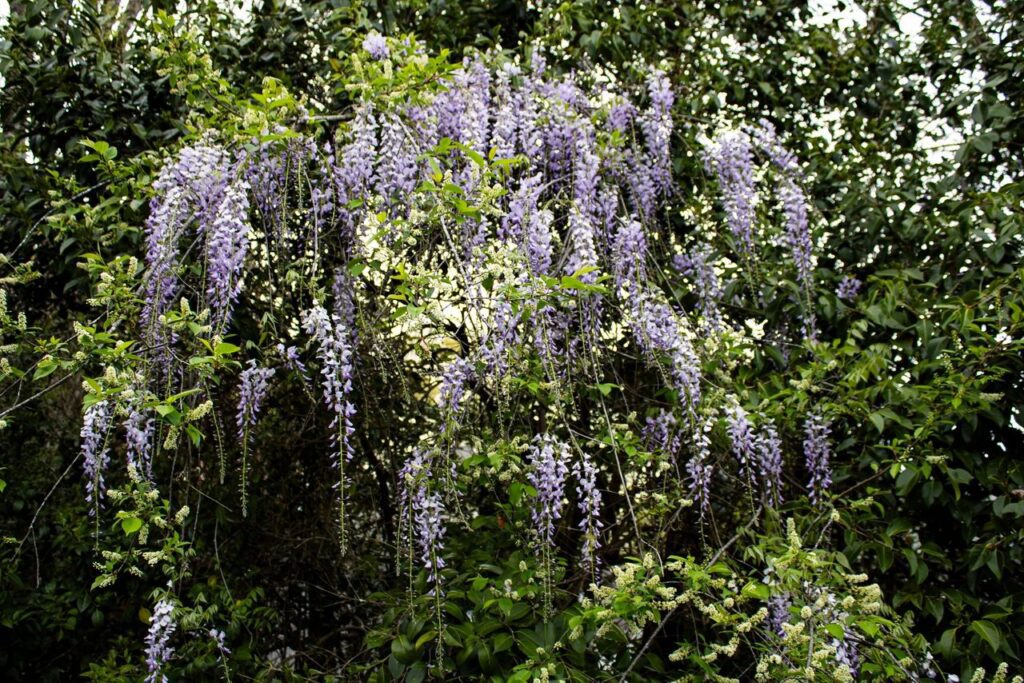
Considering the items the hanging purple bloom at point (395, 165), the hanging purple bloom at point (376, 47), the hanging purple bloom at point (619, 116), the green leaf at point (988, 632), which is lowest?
the green leaf at point (988, 632)

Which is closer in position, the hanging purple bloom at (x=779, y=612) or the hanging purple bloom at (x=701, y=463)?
the hanging purple bloom at (x=779, y=612)

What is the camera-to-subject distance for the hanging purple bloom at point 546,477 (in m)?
2.29

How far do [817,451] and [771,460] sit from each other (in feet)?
0.55

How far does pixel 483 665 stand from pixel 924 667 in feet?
3.83

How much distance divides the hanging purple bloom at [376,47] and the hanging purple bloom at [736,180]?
125 centimetres

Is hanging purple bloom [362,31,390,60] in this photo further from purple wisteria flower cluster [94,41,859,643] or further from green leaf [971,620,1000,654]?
green leaf [971,620,1000,654]

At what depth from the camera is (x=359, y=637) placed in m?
3.11

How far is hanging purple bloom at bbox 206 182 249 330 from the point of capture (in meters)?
2.33

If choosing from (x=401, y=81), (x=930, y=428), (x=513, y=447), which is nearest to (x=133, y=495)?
(x=513, y=447)

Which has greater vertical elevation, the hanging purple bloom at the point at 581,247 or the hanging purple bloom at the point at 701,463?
the hanging purple bloom at the point at 581,247

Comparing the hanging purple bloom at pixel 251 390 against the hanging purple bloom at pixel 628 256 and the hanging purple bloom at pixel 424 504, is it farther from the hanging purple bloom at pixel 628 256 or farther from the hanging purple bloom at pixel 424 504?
the hanging purple bloom at pixel 628 256

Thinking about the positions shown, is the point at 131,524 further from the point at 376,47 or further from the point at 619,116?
the point at 619,116

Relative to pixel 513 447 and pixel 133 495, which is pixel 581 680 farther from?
pixel 133 495

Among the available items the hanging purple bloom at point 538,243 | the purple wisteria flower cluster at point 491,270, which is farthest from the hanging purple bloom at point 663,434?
the hanging purple bloom at point 538,243
